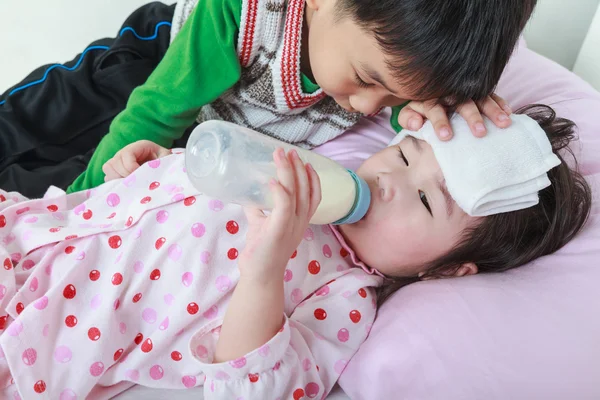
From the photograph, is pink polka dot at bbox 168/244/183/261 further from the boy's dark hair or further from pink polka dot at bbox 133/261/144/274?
the boy's dark hair

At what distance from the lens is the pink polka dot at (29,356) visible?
2.55ft

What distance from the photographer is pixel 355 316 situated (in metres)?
0.89

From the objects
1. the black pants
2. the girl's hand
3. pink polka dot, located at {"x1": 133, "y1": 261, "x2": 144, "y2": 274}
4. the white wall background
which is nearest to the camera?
the girl's hand

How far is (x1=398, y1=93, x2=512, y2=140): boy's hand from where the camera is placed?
0.84 meters

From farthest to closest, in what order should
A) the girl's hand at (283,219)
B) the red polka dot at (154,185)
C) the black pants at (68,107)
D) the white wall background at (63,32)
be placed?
the white wall background at (63,32) < the black pants at (68,107) < the red polka dot at (154,185) < the girl's hand at (283,219)

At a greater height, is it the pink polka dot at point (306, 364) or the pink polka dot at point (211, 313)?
the pink polka dot at point (211, 313)

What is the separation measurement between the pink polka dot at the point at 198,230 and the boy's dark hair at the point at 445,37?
378mm

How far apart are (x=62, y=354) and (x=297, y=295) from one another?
14.3 inches

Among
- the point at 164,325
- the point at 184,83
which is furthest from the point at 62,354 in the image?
the point at 184,83

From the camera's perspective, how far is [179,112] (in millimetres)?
1088

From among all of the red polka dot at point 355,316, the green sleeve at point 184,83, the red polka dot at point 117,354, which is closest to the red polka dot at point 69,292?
the red polka dot at point 117,354

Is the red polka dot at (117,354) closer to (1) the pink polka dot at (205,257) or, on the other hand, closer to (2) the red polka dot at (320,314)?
(1) the pink polka dot at (205,257)

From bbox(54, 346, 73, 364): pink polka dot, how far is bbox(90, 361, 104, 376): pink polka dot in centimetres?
4

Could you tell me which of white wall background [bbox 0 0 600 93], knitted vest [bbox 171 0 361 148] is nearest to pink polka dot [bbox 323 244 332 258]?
knitted vest [bbox 171 0 361 148]
